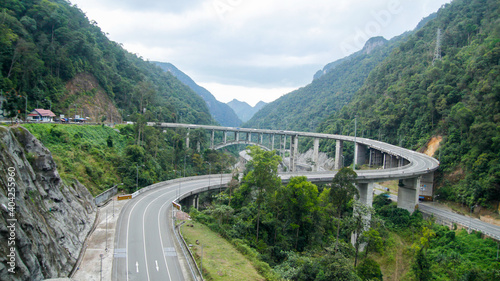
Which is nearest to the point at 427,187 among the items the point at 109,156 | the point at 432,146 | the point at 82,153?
the point at 432,146

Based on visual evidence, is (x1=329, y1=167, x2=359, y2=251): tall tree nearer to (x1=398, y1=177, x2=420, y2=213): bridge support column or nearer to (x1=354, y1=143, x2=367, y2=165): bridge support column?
(x1=398, y1=177, x2=420, y2=213): bridge support column

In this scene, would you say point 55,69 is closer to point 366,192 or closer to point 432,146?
point 366,192

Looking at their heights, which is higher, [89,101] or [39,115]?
[89,101]

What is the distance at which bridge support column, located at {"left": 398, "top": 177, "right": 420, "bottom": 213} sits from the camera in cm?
4519

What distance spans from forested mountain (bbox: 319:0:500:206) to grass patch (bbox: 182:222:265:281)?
35940 millimetres

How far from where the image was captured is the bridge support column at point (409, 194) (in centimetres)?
4519

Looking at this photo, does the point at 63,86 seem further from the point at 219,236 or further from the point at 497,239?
the point at 497,239

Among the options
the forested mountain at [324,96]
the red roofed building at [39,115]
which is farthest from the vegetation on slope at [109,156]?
the forested mountain at [324,96]

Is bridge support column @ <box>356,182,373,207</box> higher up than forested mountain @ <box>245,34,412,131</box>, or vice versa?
forested mountain @ <box>245,34,412,131</box>

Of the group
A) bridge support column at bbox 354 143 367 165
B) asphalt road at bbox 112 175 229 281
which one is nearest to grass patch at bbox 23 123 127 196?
asphalt road at bbox 112 175 229 281

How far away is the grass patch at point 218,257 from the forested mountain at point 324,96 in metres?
111

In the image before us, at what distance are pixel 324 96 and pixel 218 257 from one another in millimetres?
153669

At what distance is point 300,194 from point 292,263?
6.78 m

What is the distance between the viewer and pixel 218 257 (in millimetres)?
22594
